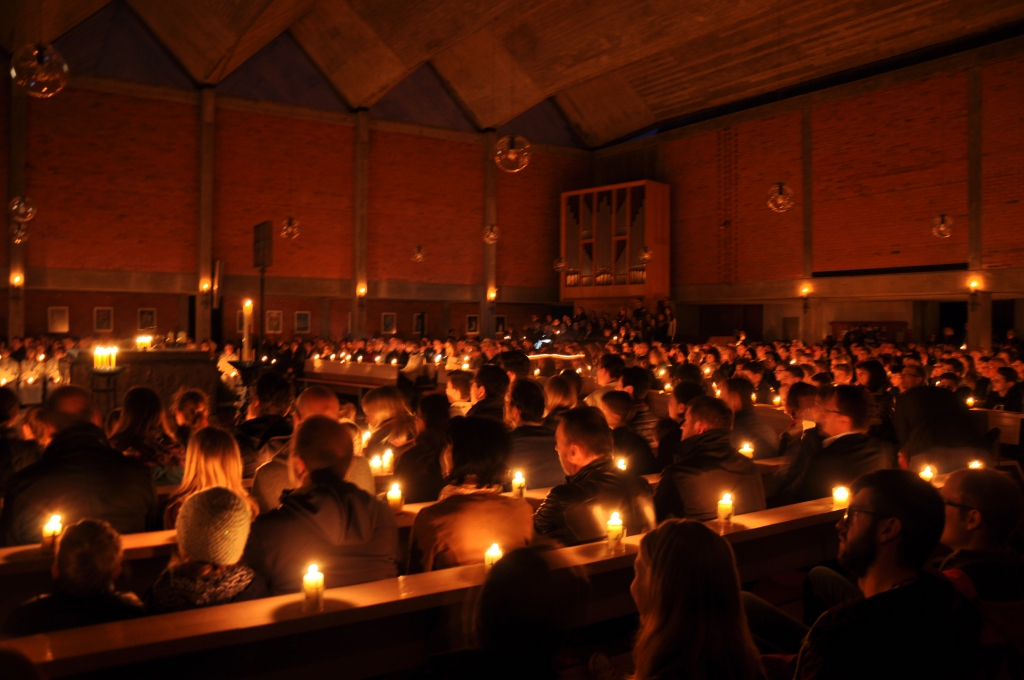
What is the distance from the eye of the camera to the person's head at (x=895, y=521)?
218 centimetres

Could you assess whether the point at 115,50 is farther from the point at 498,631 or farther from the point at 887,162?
the point at 498,631

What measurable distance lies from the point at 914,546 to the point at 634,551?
1.32 meters

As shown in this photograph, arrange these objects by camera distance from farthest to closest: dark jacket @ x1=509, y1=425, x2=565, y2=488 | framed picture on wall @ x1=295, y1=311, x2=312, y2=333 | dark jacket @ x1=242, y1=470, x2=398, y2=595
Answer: framed picture on wall @ x1=295, y1=311, x2=312, y2=333
dark jacket @ x1=509, y1=425, x2=565, y2=488
dark jacket @ x1=242, y1=470, x2=398, y2=595

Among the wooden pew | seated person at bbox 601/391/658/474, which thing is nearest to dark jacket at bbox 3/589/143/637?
the wooden pew

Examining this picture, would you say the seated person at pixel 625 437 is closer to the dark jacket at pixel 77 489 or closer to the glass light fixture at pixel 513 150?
the dark jacket at pixel 77 489

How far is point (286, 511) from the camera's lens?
287cm

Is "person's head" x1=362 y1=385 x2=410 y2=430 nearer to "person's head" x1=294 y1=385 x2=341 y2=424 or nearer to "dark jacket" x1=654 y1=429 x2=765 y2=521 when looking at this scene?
"person's head" x1=294 y1=385 x2=341 y2=424

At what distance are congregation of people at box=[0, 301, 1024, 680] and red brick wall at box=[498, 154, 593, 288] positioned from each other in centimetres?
1853

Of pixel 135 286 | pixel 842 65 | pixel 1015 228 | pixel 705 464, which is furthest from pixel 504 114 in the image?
pixel 705 464

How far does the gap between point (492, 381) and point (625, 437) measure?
1.19 m

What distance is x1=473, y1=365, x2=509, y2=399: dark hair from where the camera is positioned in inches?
239

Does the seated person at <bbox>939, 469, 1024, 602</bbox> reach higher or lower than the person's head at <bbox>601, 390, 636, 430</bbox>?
lower

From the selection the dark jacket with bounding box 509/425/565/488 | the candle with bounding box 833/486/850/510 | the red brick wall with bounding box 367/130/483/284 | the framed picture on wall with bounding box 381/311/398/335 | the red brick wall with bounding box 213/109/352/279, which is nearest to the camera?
the candle with bounding box 833/486/850/510

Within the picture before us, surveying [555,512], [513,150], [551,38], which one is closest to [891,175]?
[551,38]
